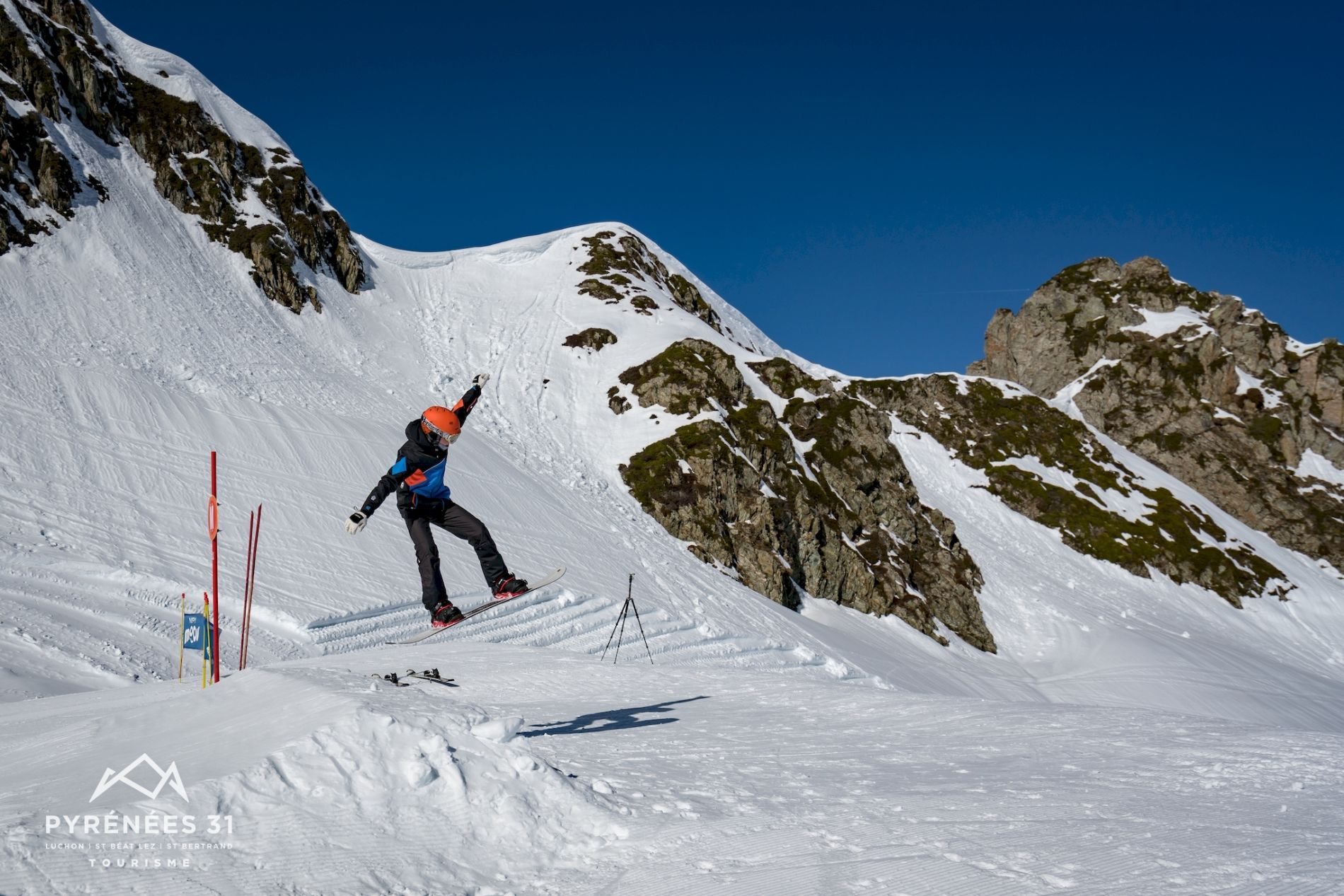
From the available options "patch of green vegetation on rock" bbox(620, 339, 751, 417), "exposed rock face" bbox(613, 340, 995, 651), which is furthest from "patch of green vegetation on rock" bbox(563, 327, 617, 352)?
"exposed rock face" bbox(613, 340, 995, 651)

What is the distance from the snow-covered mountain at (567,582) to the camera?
17.7ft

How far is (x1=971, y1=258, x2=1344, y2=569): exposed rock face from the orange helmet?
4000 inches

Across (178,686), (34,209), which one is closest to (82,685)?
(178,686)

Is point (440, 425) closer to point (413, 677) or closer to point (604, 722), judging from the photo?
point (413, 677)

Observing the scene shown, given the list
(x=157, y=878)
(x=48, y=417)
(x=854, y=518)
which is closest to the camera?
(x=157, y=878)

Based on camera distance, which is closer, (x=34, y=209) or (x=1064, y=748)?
(x=1064, y=748)

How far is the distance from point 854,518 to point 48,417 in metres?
43.9

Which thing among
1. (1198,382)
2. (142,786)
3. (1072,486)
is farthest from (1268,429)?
(142,786)

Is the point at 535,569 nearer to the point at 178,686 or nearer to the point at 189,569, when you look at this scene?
the point at 189,569

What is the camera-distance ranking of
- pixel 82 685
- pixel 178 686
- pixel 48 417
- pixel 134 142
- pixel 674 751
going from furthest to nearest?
pixel 134 142, pixel 48 417, pixel 82 685, pixel 178 686, pixel 674 751

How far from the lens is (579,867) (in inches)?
199

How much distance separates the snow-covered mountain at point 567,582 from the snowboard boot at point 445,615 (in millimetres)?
1404

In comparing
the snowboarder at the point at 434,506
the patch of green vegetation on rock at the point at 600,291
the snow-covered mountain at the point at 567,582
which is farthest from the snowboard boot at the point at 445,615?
the patch of green vegetation on rock at the point at 600,291

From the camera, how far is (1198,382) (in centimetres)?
10025
